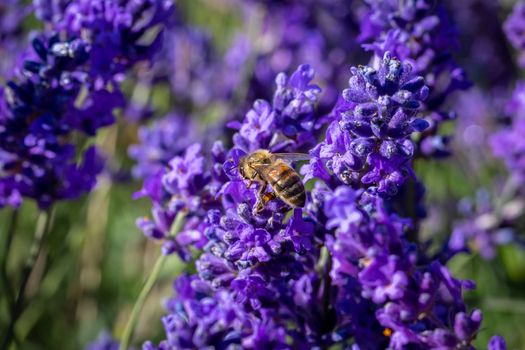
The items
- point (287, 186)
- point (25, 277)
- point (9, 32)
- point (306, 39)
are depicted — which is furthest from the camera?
point (306, 39)

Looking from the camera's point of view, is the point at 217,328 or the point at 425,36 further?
the point at 425,36

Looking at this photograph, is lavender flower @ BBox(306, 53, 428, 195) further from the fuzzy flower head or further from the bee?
the fuzzy flower head

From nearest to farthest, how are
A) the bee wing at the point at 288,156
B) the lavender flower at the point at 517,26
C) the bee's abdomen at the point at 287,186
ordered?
1. the bee's abdomen at the point at 287,186
2. the bee wing at the point at 288,156
3. the lavender flower at the point at 517,26

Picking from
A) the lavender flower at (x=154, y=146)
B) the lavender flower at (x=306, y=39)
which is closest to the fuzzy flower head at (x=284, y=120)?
the lavender flower at (x=154, y=146)

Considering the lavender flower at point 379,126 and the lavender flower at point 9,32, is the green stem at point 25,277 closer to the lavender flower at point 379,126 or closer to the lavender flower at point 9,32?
the lavender flower at point 379,126

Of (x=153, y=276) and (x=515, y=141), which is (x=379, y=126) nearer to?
(x=153, y=276)

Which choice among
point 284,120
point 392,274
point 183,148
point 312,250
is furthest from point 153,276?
point 183,148

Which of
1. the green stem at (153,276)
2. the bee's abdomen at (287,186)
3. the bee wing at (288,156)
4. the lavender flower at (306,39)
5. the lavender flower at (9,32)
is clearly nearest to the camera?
the bee's abdomen at (287,186)

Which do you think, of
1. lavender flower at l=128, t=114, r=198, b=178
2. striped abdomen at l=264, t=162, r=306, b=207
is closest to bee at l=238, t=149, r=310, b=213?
striped abdomen at l=264, t=162, r=306, b=207
